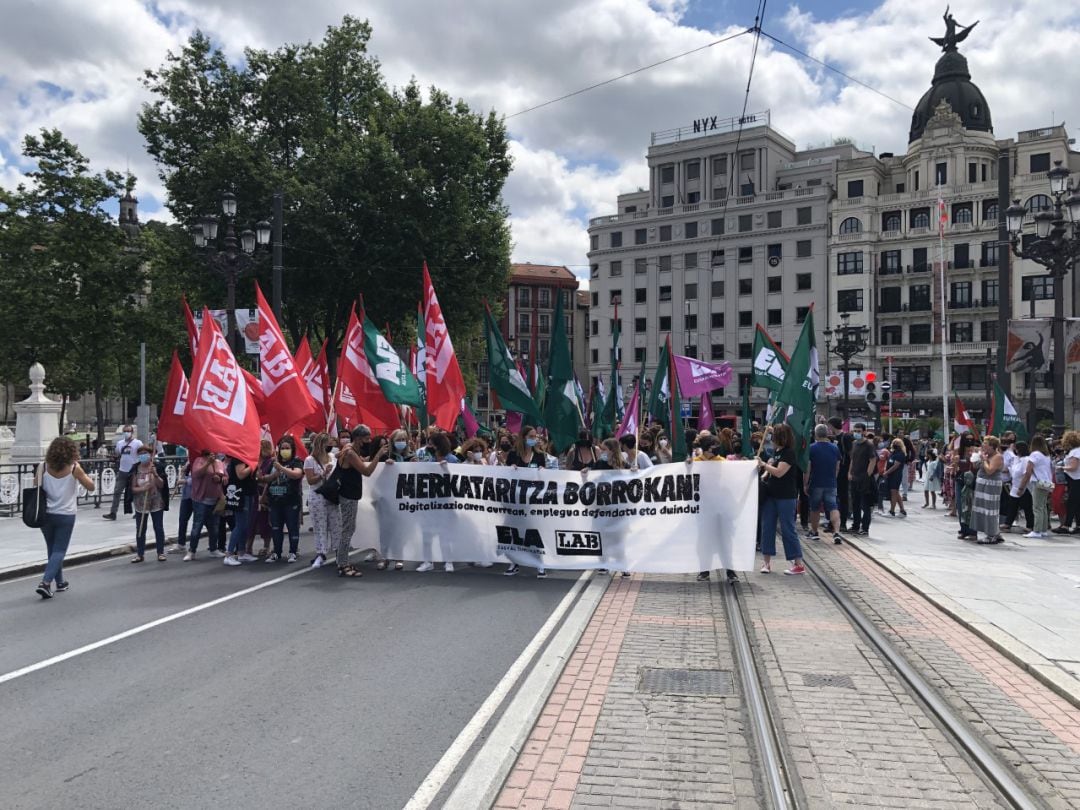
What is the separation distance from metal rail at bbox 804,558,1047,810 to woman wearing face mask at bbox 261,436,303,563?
689cm

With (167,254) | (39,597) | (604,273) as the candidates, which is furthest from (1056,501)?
(604,273)

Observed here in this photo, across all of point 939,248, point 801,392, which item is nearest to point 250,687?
point 801,392

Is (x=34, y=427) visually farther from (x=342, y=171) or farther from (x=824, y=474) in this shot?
(x=824, y=474)

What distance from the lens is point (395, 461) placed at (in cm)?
1128

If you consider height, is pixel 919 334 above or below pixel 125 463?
above

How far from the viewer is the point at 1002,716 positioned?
5.41 m

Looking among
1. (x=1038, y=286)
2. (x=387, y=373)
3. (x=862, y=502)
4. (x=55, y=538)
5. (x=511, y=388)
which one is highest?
(x=1038, y=286)

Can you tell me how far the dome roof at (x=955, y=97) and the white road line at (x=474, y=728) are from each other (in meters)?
70.8

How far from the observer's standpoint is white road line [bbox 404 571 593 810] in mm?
4207

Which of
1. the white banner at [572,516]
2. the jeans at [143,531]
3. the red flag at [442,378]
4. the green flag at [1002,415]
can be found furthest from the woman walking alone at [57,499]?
the green flag at [1002,415]

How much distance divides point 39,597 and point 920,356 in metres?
66.3

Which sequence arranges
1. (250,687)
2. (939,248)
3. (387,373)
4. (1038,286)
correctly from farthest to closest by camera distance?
(939,248), (1038,286), (387,373), (250,687)

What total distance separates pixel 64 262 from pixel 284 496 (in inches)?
1015

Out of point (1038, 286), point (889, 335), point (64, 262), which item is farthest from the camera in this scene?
point (889, 335)
